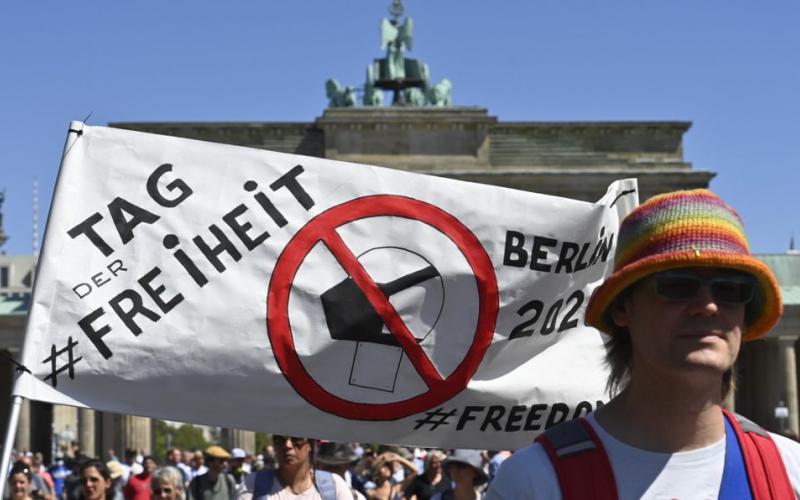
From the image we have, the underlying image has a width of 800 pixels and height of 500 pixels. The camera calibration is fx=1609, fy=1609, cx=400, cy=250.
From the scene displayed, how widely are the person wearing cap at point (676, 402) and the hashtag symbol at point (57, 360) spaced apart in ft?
10.5

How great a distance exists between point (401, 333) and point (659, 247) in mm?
3283

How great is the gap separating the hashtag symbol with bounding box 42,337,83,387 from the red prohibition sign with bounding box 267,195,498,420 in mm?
812

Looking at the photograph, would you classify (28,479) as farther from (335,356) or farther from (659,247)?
(659,247)

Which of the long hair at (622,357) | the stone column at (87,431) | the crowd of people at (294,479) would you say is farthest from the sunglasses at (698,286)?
the stone column at (87,431)

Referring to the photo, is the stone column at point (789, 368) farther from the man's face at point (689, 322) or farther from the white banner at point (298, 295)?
the man's face at point (689, 322)

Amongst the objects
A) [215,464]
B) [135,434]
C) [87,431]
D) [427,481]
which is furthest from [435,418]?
[87,431]

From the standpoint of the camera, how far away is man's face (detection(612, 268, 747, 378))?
351 centimetres

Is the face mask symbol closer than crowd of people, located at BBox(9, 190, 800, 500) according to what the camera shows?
No

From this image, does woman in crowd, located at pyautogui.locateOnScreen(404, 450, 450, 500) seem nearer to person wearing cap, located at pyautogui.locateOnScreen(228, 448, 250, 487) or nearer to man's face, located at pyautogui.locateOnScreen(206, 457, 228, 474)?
man's face, located at pyautogui.locateOnScreen(206, 457, 228, 474)

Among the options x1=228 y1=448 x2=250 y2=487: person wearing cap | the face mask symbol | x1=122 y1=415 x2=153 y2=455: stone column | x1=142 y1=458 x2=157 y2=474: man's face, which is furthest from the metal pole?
x1=122 y1=415 x2=153 y2=455: stone column

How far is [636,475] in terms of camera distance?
348 centimetres

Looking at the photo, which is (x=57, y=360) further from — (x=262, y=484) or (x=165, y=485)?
(x=165, y=485)

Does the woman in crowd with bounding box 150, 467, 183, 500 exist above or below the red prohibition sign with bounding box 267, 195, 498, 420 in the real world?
below

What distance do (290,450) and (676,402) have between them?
4705 millimetres
